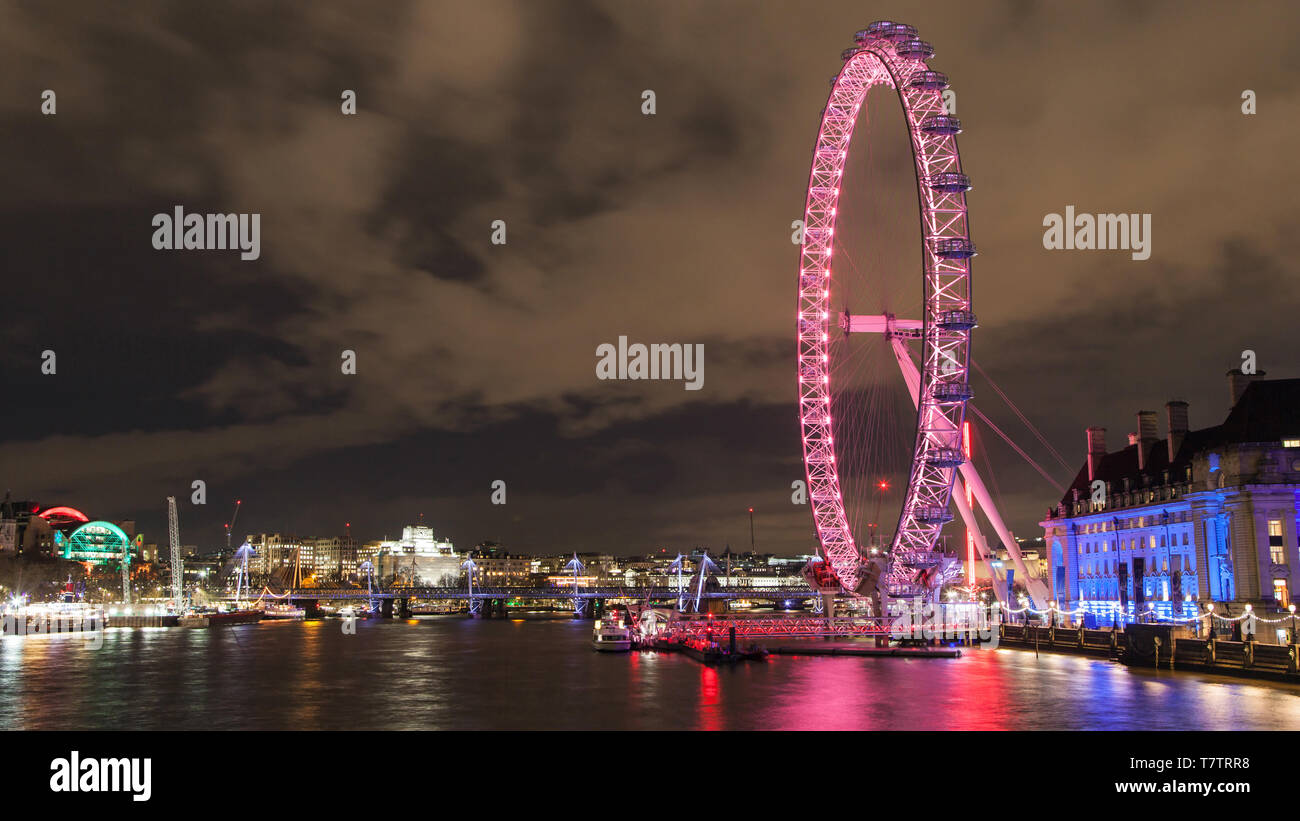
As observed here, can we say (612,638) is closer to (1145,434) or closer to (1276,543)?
(1145,434)

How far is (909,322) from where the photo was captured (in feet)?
242

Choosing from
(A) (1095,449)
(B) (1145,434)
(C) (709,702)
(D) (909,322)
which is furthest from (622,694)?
(A) (1095,449)

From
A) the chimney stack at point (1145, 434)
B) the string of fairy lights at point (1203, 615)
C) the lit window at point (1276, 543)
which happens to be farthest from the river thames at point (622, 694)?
the chimney stack at point (1145, 434)

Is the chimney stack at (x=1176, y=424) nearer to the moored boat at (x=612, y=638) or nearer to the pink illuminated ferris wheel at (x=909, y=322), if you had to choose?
the pink illuminated ferris wheel at (x=909, y=322)

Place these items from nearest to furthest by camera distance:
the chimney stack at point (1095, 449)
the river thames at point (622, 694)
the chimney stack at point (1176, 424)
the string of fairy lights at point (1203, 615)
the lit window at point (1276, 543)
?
the river thames at point (622, 694)
the string of fairy lights at point (1203, 615)
the lit window at point (1276, 543)
the chimney stack at point (1176, 424)
the chimney stack at point (1095, 449)

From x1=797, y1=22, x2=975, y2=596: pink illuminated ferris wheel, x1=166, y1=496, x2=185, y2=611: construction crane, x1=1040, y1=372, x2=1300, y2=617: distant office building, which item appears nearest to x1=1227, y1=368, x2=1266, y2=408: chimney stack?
x1=1040, y1=372, x2=1300, y2=617: distant office building

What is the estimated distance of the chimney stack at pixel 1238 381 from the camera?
244ft

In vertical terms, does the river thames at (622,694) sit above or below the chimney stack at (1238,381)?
below

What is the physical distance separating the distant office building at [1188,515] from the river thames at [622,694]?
1163 cm

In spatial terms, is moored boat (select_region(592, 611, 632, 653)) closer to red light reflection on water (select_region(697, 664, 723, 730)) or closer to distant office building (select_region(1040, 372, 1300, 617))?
red light reflection on water (select_region(697, 664, 723, 730))

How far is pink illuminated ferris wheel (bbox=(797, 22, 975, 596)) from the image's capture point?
6488 cm
